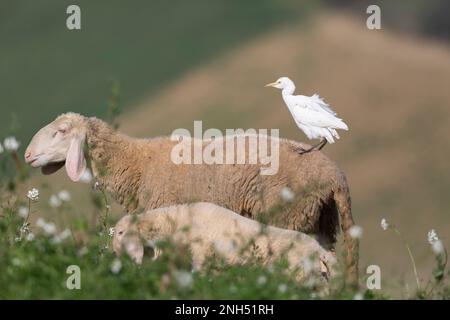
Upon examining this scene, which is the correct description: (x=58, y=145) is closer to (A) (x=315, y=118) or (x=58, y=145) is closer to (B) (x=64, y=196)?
(A) (x=315, y=118)

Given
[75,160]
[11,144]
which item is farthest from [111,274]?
[75,160]

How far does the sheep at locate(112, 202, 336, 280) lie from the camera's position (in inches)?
327

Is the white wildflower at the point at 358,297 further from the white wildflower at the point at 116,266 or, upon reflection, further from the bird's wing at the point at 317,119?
the bird's wing at the point at 317,119

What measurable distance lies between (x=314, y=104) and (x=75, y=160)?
2364 mm

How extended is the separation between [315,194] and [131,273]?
155 inches

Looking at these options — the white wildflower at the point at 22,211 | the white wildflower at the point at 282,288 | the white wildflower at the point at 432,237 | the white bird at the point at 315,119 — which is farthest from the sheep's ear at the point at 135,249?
the white bird at the point at 315,119

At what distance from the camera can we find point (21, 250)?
741 centimetres

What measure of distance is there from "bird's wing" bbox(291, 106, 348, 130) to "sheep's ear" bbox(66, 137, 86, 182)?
213 centimetres

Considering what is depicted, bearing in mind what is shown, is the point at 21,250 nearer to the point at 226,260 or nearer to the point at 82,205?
the point at 82,205

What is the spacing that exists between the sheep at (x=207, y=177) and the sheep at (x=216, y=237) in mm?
1852

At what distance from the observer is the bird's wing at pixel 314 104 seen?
10.8m
